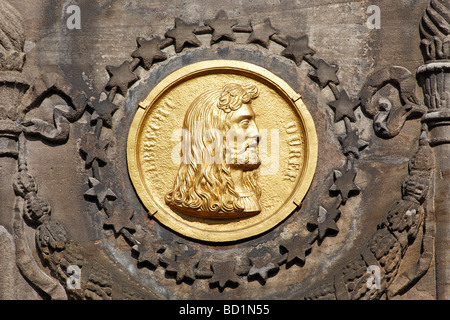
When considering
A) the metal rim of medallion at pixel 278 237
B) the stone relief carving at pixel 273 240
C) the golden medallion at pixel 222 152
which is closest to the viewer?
the stone relief carving at pixel 273 240

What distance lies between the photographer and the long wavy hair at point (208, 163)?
811 centimetres

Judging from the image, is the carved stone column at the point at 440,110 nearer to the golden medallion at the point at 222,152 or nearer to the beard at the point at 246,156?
the golden medallion at the point at 222,152

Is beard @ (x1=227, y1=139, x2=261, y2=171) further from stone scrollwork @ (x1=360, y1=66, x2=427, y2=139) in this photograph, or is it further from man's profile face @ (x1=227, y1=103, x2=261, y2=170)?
stone scrollwork @ (x1=360, y1=66, x2=427, y2=139)

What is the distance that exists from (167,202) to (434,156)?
2.38m

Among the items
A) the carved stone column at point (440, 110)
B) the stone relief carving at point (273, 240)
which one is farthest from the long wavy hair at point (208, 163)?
the carved stone column at point (440, 110)

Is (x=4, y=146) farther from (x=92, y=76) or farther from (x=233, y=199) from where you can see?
(x=233, y=199)

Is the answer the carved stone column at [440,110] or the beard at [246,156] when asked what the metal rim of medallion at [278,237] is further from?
the beard at [246,156]

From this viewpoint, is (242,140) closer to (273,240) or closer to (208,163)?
(208,163)

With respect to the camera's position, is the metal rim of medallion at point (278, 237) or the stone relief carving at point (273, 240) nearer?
the stone relief carving at point (273, 240)

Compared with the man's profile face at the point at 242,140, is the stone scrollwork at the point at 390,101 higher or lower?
higher

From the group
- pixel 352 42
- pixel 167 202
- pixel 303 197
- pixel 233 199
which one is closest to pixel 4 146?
pixel 167 202

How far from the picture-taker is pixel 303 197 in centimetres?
808

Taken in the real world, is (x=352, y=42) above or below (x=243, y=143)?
above

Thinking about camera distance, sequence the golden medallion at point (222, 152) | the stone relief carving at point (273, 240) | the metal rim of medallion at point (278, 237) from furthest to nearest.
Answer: the golden medallion at point (222, 152)
the metal rim of medallion at point (278, 237)
the stone relief carving at point (273, 240)
